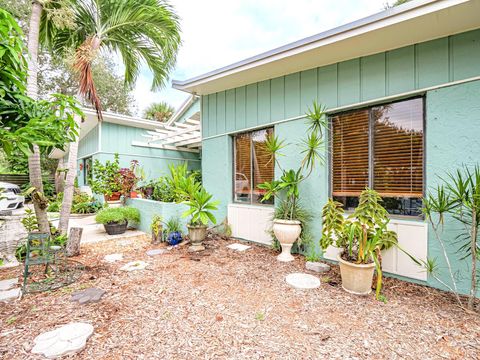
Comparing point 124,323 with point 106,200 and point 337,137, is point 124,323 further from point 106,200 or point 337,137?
point 106,200

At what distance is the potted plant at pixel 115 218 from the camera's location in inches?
225

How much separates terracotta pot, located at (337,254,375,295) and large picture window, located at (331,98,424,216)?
1.11 meters

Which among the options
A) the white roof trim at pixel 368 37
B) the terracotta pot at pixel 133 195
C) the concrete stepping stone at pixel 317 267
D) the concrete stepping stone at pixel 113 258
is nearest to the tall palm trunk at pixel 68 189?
the concrete stepping stone at pixel 113 258

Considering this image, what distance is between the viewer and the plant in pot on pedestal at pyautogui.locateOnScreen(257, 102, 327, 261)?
3768 millimetres

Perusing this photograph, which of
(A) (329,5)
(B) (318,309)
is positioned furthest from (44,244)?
(A) (329,5)

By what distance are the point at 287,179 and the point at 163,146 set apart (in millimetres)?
6875

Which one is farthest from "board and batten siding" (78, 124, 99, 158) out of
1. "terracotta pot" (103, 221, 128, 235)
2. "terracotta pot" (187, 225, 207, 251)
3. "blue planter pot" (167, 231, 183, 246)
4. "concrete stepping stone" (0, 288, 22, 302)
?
"concrete stepping stone" (0, 288, 22, 302)

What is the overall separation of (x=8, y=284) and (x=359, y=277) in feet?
14.7

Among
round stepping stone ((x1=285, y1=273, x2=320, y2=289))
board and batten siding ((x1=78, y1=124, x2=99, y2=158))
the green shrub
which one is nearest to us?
round stepping stone ((x1=285, y1=273, x2=320, y2=289))

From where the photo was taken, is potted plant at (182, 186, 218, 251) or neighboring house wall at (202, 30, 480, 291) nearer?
neighboring house wall at (202, 30, 480, 291)

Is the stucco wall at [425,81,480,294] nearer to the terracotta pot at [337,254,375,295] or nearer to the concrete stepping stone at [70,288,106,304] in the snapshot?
the terracotta pot at [337,254,375,295]

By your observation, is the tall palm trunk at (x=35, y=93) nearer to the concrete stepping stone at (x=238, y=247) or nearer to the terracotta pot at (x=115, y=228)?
the terracotta pot at (x=115, y=228)

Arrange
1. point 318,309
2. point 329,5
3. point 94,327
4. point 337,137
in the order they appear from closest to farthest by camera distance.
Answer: point 94,327 → point 318,309 → point 337,137 → point 329,5

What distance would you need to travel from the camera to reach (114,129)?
8.85 metres
